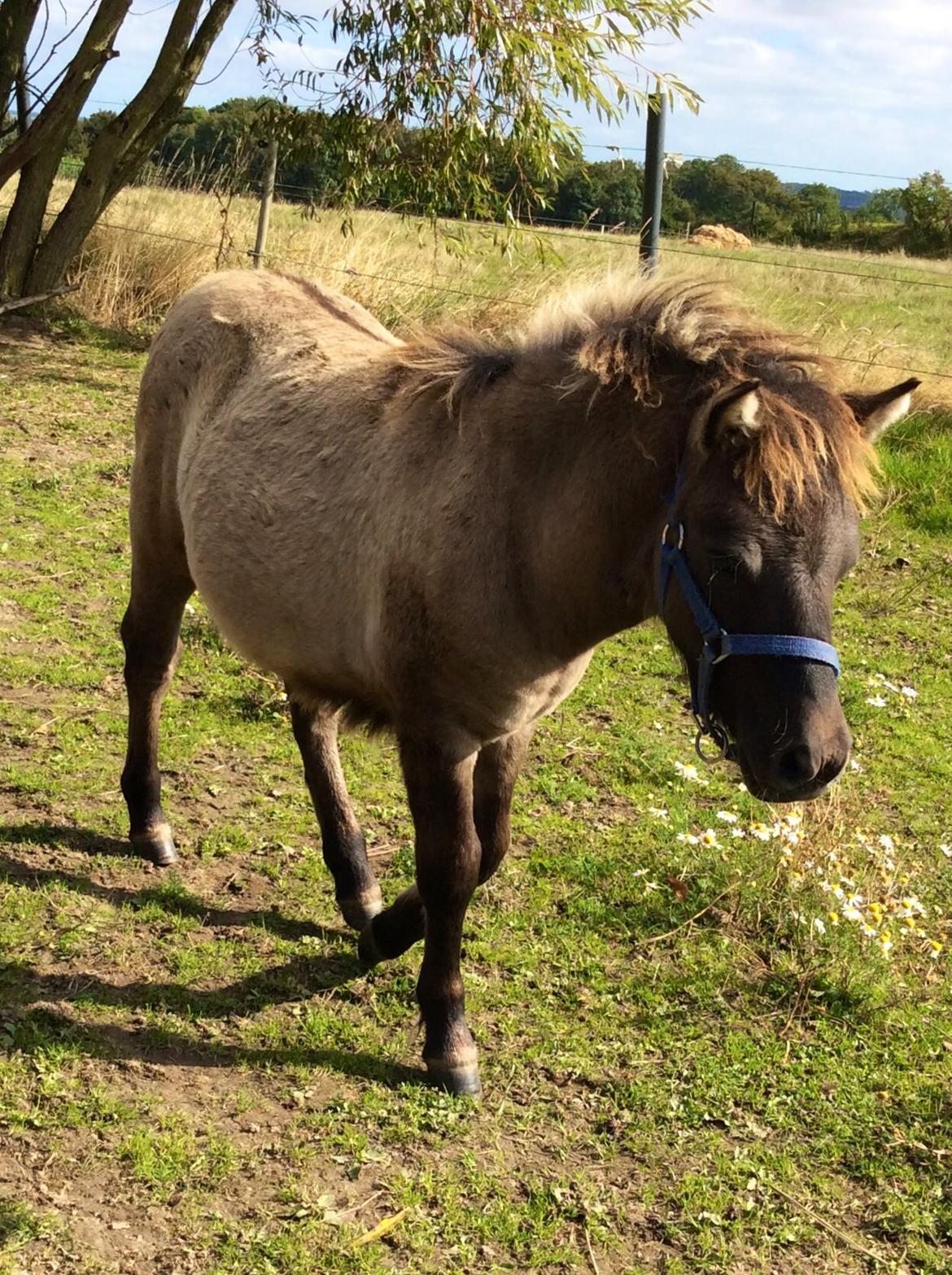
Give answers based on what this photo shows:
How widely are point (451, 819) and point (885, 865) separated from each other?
76.6 inches

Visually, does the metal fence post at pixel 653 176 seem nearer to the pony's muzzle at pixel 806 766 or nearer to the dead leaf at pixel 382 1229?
the pony's muzzle at pixel 806 766

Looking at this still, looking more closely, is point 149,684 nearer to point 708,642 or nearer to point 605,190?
point 708,642

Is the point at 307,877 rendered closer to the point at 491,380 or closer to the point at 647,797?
the point at 647,797

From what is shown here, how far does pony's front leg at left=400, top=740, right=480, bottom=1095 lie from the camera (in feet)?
10.0

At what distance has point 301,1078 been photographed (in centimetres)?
315

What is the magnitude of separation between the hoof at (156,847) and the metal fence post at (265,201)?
7.88 m

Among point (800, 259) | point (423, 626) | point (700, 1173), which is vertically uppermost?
point (800, 259)

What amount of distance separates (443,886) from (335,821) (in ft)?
2.91

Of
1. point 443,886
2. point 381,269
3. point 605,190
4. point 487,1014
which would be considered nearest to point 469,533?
point 443,886

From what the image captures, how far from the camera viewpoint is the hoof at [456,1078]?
10.3ft

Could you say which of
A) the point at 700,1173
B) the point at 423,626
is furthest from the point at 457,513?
the point at 700,1173

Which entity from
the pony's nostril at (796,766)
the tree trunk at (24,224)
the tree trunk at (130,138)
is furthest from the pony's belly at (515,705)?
the tree trunk at (24,224)

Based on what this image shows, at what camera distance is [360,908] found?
3.86 m

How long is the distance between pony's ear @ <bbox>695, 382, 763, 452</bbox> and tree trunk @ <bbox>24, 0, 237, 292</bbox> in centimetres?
944
